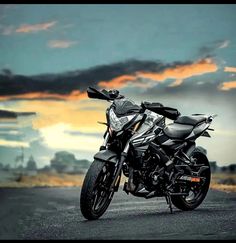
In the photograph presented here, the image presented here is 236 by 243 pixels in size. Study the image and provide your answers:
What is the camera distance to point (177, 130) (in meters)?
8.68

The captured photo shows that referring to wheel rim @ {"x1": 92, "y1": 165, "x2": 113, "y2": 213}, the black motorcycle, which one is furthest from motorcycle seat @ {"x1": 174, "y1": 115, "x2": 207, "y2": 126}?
wheel rim @ {"x1": 92, "y1": 165, "x2": 113, "y2": 213}

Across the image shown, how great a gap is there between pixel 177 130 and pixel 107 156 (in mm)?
1565

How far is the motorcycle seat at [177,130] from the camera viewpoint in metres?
8.55

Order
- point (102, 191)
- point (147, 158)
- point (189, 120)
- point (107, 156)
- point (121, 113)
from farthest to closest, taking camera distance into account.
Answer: point (189, 120) < point (147, 158) < point (121, 113) < point (102, 191) < point (107, 156)

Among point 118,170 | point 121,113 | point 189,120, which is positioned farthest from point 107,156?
point 189,120

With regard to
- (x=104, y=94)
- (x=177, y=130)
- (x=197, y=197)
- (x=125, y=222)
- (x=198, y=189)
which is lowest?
(x=125, y=222)

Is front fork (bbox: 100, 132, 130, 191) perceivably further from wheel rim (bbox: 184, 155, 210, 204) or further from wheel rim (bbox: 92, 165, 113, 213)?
wheel rim (bbox: 184, 155, 210, 204)

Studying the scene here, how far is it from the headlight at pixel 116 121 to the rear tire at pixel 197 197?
1.61 metres

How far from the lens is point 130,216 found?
27.6 feet

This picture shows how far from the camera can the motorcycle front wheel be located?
7.36 m

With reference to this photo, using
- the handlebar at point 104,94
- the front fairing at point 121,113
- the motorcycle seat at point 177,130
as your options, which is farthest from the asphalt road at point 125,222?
the handlebar at point 104,94

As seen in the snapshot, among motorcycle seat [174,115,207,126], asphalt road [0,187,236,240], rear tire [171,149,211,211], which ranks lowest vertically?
asphalt road [0,187,236,240]

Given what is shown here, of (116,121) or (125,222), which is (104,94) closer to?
(116,121)

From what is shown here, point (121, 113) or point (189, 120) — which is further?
point (189, 120)
